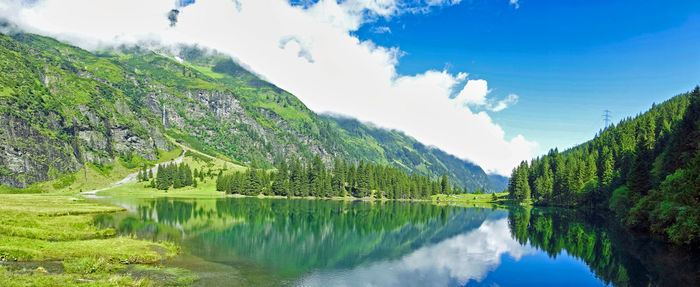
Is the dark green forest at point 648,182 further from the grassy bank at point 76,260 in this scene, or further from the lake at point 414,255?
the grassy bank at point 76,260

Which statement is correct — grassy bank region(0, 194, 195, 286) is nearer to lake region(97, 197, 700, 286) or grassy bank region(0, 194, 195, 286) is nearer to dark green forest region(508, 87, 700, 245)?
lake region(97, 197, 700, 286)

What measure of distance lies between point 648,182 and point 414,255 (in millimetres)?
57790

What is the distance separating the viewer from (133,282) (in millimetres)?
28312

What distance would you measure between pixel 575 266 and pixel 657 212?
21.5 m

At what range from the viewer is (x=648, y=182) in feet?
250

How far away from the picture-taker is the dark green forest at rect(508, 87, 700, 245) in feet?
162

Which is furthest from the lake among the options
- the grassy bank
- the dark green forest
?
the dark green forest

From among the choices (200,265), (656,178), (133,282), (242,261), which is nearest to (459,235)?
(656,178)

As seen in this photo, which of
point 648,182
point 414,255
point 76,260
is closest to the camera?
point 76,260

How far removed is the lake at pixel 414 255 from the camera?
38956mm

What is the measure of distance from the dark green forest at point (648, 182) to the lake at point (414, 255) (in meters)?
4.24

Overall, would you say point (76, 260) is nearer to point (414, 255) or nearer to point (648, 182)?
point (414, 255)

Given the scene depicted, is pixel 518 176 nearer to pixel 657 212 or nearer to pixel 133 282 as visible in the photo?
pixel 657 212

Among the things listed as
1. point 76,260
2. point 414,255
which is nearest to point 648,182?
point 414,255
